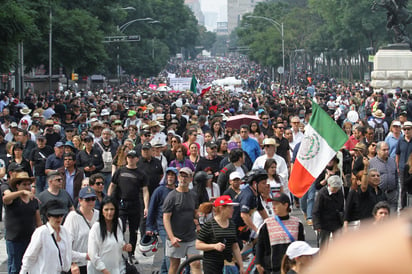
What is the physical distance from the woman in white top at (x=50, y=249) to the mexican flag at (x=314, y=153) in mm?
3168

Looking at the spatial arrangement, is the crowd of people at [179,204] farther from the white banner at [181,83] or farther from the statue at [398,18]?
the white banner at [181,83]

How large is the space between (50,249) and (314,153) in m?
3.66

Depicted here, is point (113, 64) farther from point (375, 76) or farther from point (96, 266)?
point (96, 266)

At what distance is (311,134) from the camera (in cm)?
1020

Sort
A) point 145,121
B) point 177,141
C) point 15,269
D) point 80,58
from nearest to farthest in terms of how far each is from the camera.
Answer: point 15,269 < point 177,141 < point 145,121 < point 80,58

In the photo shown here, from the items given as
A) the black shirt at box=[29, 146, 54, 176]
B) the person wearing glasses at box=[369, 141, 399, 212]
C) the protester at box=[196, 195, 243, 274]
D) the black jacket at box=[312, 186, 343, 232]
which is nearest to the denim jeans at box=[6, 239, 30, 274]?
the protester at box=[196, 195, 243, 274]

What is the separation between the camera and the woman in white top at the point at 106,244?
773cm

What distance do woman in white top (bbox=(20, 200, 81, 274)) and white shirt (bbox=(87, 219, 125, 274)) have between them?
0.65 feet

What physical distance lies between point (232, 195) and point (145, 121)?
10422 mm

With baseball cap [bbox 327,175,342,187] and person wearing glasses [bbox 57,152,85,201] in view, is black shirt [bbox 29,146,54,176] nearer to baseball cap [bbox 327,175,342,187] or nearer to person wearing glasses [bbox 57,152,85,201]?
person wearing glasses [bbox 57,152,85,201]

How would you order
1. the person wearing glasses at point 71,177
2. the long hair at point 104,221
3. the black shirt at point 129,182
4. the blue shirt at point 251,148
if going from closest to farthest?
the long hair at point 104,221, the black shirt at point 129,182, the person wearing glasses at point 71,177, the blue shirt at point 251,148

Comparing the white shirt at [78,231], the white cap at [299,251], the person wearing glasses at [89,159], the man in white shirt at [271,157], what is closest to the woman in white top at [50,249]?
the white shirt at [78,231]

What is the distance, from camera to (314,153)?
10.0 meters

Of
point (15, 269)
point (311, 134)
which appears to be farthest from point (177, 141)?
point (15, 269)
